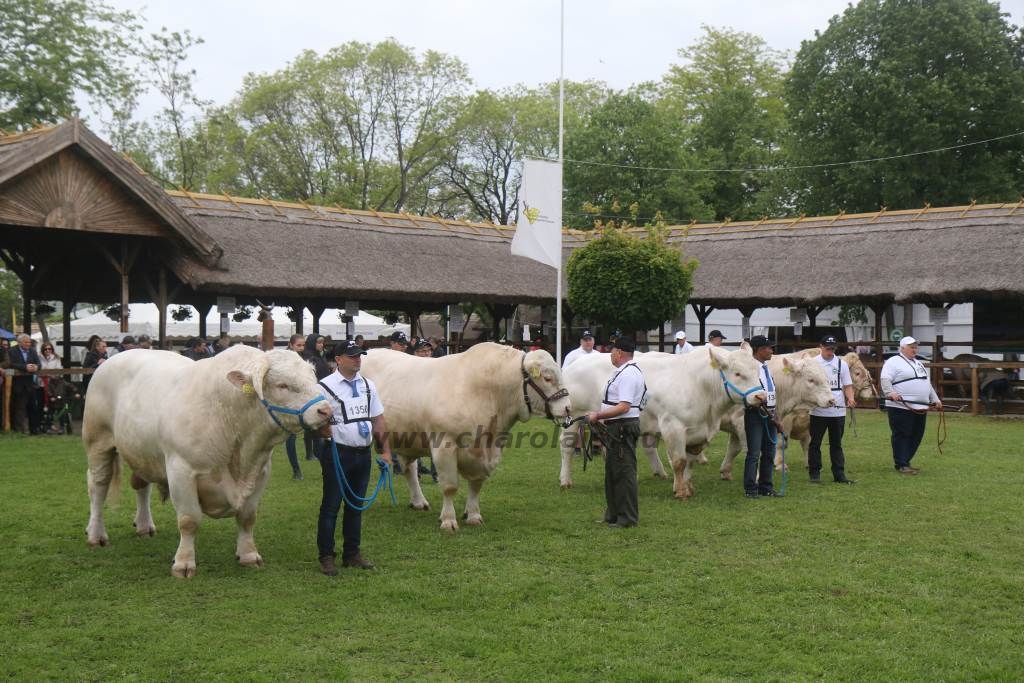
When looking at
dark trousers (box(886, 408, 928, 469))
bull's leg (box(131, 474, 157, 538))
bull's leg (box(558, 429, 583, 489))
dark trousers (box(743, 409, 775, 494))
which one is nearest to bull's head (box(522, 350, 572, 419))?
bull's leg (box(558, 429, 583, 489))

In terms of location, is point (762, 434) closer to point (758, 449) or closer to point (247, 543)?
point (758, 449)

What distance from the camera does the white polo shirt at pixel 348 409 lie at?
24.0 feet

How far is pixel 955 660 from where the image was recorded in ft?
17.6

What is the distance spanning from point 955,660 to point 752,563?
2.37 metres

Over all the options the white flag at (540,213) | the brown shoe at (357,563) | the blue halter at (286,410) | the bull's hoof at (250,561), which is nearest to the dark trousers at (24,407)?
the white flag at (540,213)

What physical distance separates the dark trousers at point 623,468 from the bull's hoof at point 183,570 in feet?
13.0

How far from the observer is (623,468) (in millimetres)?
9094

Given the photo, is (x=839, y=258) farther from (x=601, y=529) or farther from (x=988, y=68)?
(x=601, y=529)

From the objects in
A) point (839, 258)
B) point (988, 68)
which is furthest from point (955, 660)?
point (988, 68)

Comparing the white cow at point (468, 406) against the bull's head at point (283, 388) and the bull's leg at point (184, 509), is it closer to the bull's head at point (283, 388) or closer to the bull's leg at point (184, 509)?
the bull's head at point (283, 388)

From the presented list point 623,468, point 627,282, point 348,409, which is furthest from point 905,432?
point 627,282

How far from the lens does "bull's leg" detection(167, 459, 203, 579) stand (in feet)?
23.4

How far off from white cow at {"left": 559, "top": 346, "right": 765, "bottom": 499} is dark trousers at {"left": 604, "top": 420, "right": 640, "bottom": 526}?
5.97ft

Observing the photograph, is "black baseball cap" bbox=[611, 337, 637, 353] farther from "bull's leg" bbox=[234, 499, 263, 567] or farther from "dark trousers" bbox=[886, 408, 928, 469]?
"dark trousers" bbox=[886, 408, 928, 469]
